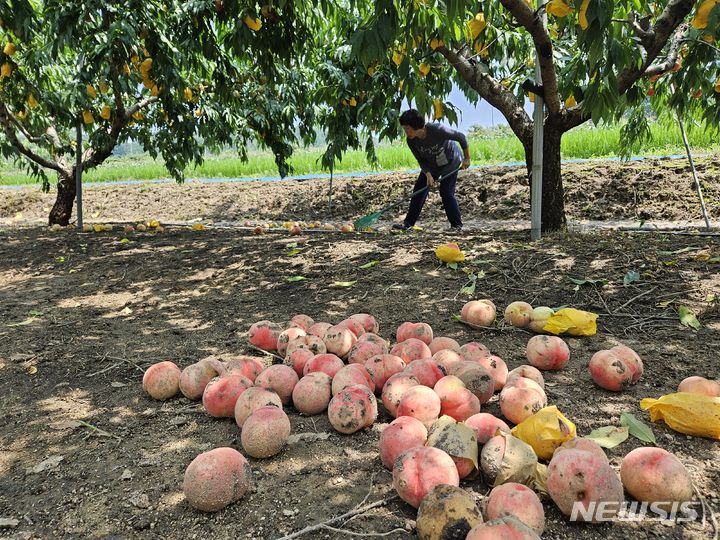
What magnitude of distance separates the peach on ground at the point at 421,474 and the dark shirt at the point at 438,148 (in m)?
4.78

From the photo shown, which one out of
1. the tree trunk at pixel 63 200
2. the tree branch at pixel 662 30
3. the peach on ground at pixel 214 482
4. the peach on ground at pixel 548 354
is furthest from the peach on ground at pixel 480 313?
the tree trunk at pixel 63 200

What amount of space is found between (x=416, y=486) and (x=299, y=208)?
9.32 metres

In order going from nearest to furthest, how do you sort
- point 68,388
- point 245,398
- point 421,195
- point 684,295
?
point 245,398 < point 68,388 < point 684,295 < point 421,195

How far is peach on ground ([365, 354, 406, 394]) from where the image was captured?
198cm

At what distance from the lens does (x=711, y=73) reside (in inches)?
175

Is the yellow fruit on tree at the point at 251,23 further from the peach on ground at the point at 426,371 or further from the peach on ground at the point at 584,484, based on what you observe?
the peach on ground at the point at 584,484

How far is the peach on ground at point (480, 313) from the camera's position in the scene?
271cm

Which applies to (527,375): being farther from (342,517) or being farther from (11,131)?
(11,131)

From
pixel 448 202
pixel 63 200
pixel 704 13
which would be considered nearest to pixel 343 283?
pixel 448 202

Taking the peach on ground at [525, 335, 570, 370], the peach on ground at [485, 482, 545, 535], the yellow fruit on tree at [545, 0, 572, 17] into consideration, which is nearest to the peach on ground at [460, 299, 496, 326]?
the peach on ground at [525, 335, 570, 370]

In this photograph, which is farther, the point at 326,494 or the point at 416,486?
the point at 326,494

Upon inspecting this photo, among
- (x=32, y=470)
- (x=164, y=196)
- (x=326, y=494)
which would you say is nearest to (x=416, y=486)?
(x=326, y=494)

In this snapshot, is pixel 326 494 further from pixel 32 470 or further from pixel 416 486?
pixel 32 470

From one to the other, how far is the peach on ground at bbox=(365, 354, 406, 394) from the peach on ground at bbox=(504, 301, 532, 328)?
3.17 ft
